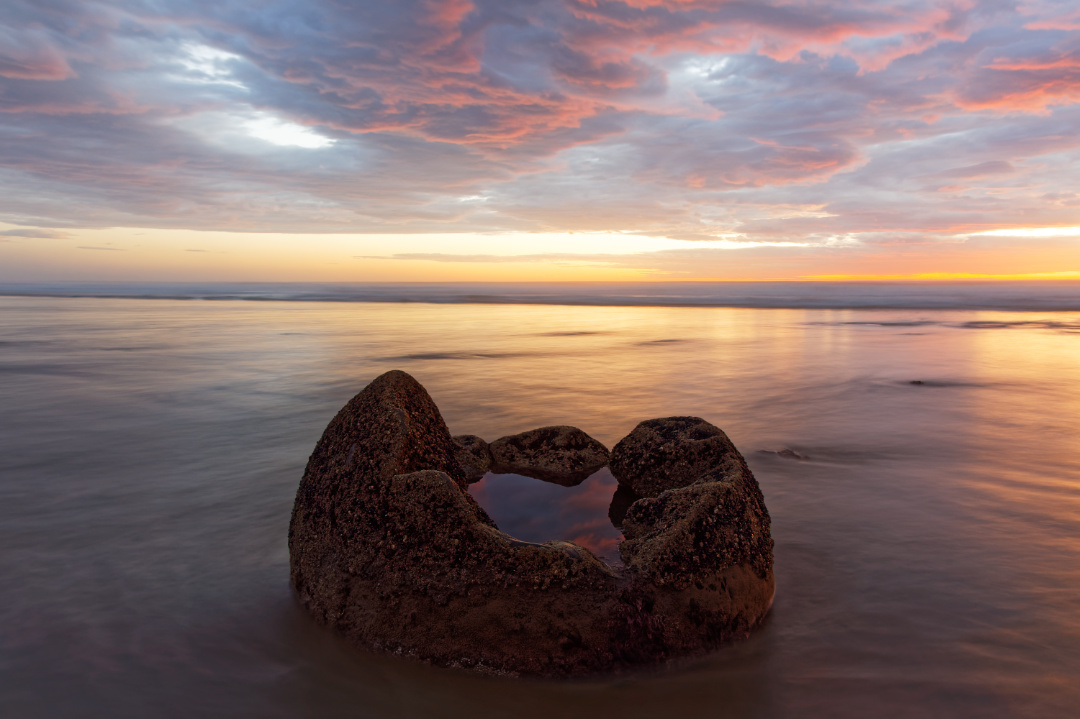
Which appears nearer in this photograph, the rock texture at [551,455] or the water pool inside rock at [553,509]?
the water pool inside rock at [553,509]

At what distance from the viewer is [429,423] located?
12.7ft

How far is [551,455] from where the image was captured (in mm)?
5266

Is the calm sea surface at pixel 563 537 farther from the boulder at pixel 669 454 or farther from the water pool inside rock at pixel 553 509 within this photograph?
the boulder at pixel 669 454

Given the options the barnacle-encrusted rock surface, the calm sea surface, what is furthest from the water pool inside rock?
the barnacle-encrusted rock surface

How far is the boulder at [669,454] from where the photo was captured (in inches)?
168

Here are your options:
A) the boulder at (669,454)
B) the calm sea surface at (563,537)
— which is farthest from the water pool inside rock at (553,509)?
the boulder at (669,454)

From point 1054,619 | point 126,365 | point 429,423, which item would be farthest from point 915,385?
point 126,365

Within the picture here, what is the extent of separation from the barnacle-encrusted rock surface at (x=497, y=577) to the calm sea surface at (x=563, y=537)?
0.39ft

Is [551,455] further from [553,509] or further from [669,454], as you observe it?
[669,454]

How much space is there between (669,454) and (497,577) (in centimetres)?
198

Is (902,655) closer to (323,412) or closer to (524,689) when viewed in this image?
(524,689)

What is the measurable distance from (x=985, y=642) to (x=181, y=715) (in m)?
3.58

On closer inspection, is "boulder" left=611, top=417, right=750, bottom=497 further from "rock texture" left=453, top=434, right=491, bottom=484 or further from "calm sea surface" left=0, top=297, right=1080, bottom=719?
"rock texture" left=453, top=434, right=491, bottom=484

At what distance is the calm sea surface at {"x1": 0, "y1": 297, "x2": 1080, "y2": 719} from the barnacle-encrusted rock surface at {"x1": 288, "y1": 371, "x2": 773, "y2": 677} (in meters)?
0.12
